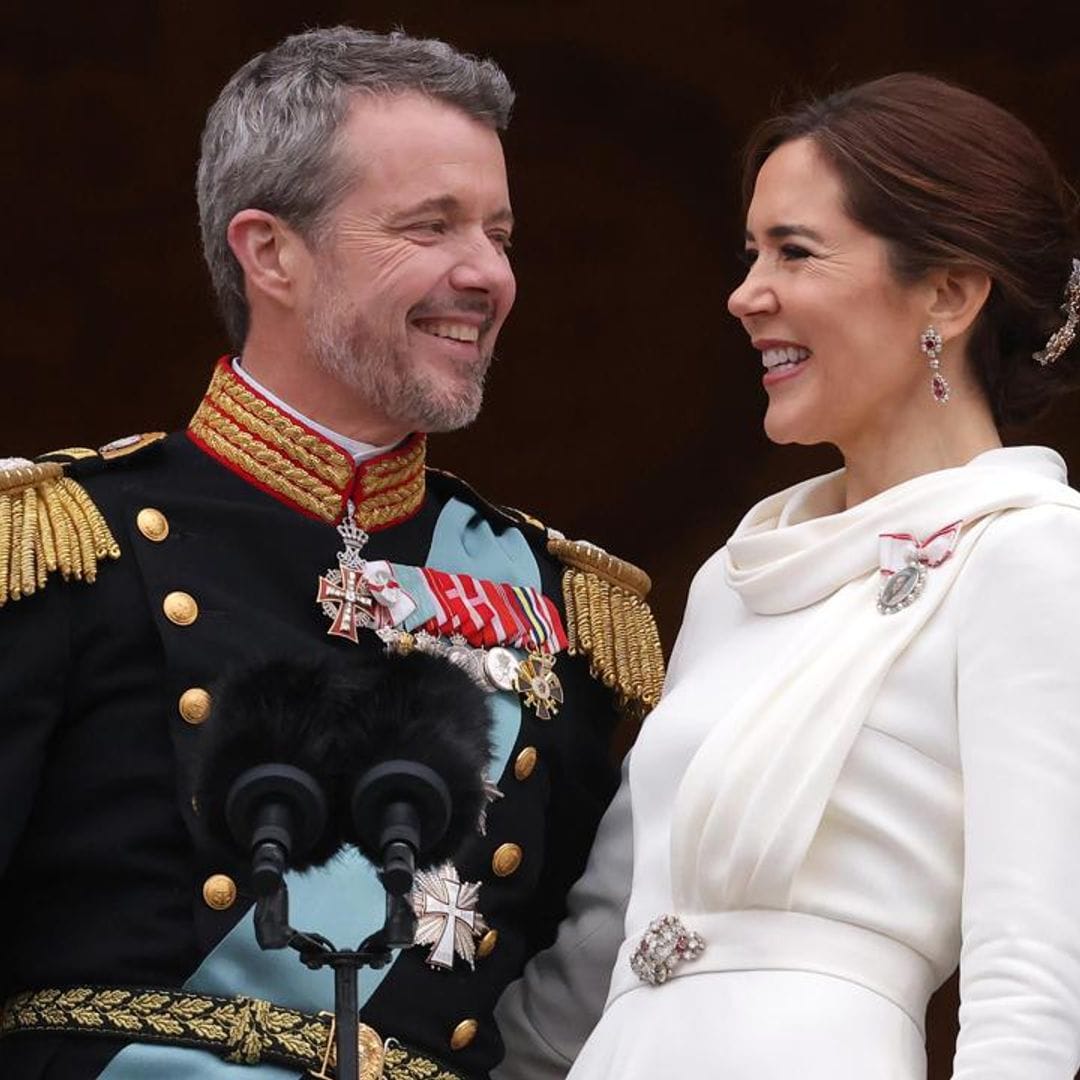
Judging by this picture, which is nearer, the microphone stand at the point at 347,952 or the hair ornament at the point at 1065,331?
the microphone stand at the point at 347,952

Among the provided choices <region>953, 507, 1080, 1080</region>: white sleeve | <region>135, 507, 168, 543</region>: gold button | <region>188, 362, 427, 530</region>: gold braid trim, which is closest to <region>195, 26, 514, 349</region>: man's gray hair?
<region>188, 362, 427, 530</region>: gold braid trim

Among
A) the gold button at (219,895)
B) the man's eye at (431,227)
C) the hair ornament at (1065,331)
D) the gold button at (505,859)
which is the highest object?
the hair ornament at (1065,331)

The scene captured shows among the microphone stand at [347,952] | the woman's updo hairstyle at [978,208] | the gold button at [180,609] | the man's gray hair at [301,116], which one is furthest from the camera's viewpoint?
the man's gray hair at [301,116]

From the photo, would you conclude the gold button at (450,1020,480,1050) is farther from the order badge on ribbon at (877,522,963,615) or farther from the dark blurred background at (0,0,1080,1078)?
the dark blurred background at (0,0,1080,1078)

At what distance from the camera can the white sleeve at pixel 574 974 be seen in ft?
9.60

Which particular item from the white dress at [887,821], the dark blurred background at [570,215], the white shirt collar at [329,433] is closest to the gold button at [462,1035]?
the white dress at [887,821]

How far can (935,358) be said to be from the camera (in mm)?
2701

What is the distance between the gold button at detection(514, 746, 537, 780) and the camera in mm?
2920

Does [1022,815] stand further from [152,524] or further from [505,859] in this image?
[152,524]

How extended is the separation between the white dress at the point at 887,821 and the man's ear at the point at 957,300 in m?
0.13

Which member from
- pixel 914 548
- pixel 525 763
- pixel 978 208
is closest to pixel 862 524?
pixel 914 548

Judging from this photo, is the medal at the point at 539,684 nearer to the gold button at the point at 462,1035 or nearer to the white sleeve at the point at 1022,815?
the gold button at the point at 462,1035

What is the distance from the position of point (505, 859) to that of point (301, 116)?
2.34 feet

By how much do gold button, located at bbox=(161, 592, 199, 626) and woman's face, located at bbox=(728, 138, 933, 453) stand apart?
20.3 inches
